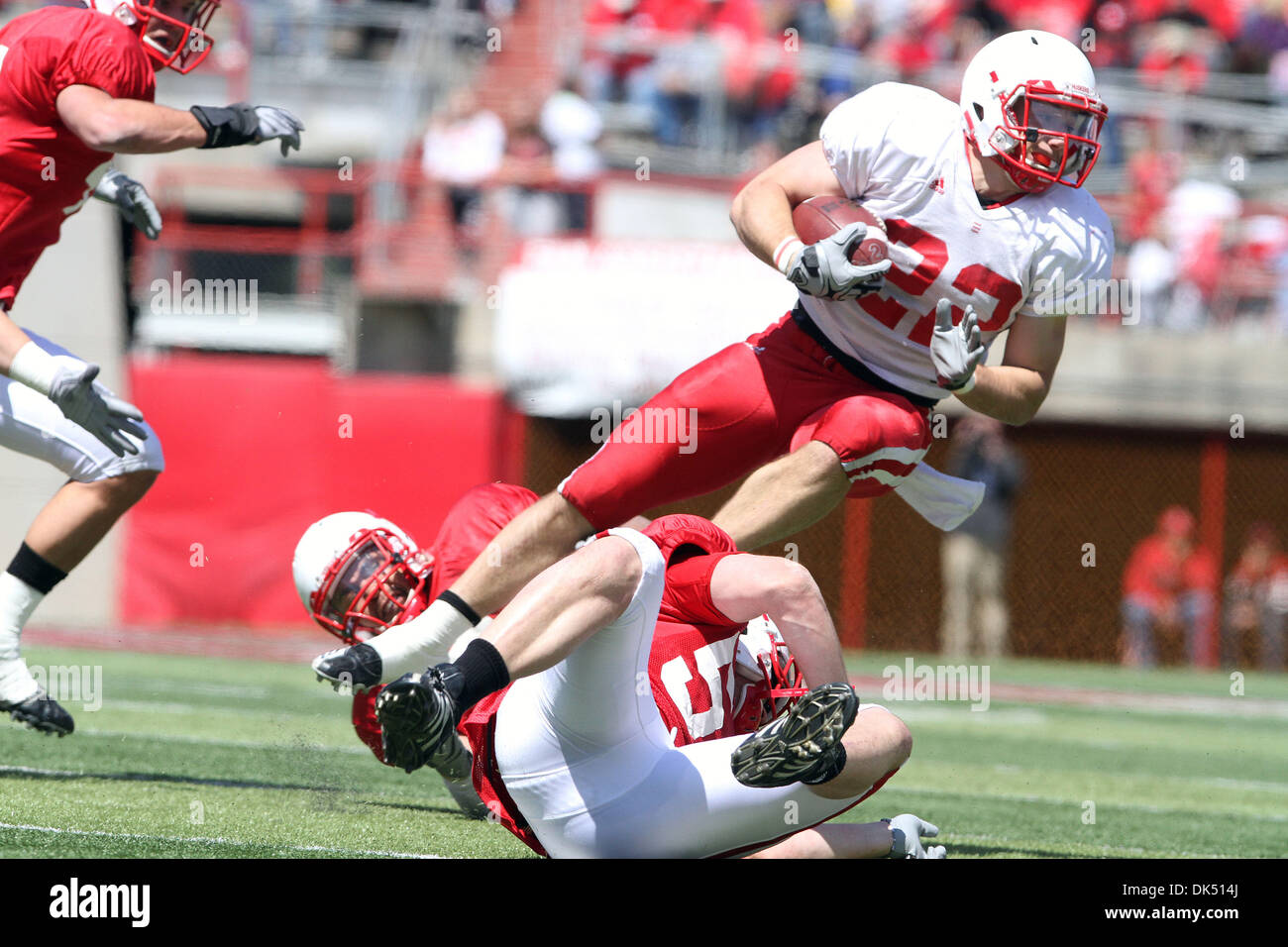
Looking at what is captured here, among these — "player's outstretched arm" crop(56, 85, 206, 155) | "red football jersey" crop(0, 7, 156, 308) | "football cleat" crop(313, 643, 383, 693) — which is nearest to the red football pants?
"football cleat" crop(313, 643, 383, 693)

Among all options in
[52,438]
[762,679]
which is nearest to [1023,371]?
[762,679]

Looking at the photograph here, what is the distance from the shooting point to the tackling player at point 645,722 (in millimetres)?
3201

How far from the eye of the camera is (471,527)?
4512mm

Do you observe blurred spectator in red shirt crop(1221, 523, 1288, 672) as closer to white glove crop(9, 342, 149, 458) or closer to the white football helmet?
the white football helmet

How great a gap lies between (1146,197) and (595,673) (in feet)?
37.0

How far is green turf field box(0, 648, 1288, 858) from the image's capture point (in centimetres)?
406

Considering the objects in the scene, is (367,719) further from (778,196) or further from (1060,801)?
(1060,801)

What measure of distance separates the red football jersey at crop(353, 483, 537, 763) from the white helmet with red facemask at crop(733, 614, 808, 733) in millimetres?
797

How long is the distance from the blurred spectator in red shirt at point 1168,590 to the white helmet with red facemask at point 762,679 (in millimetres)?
9461

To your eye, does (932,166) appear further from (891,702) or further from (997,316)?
(891,702)

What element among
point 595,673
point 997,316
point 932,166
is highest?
point 932,166

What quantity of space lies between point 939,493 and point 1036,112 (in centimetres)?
105
